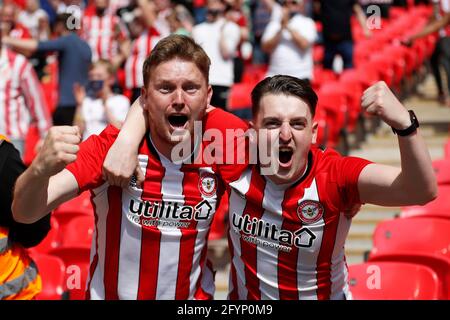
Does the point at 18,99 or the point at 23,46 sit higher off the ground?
the point at 23,46

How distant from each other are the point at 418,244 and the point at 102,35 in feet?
20.9

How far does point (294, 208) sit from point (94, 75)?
4.82m

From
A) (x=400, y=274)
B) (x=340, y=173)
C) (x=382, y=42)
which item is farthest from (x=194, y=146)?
(x=382, y=42)

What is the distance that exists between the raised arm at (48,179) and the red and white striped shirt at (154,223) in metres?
0.20

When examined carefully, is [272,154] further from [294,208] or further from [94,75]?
[94,75]

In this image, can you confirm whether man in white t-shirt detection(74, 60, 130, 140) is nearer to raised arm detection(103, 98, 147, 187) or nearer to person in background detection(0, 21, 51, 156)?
person in background detection(0, 21, 51, 156)

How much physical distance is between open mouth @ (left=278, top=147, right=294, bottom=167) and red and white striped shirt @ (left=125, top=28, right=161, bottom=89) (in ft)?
17.7

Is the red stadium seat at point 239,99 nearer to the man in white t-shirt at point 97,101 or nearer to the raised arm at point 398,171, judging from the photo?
the man in white t-shirt at point 97,101

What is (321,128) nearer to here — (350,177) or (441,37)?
(441,37)

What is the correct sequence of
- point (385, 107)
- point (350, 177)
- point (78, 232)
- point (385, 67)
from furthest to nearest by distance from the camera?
point (385, 67), point (78, 232), point (350, 177), point (385, 107)

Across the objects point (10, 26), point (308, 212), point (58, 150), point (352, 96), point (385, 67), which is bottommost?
point (308, 212)

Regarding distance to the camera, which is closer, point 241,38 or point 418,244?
point 418,244

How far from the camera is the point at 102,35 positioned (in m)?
10.1

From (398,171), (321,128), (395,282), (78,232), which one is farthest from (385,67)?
(398,171)
